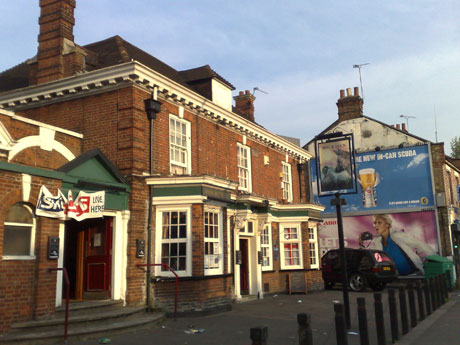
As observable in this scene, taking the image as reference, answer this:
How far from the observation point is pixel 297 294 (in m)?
18.0

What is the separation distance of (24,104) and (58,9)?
3247mm

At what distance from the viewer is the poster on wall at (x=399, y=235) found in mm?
Result: 25594

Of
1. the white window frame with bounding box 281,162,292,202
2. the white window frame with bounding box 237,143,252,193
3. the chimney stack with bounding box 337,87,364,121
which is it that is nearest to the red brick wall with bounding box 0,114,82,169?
the white window frame with bounding box 237,143,252,193

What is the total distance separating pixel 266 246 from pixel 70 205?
943 cm

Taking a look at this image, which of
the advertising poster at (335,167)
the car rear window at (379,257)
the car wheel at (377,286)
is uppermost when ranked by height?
the advertising poster at (335,167)

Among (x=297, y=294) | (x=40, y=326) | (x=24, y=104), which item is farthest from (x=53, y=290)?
(x=297, y=294)

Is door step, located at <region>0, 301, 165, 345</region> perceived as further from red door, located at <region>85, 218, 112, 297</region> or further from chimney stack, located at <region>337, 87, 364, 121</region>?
chimney stack, located at <region>337, 87, 364, 121</region>

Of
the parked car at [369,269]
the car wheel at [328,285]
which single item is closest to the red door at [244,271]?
the parked car at [369,269]

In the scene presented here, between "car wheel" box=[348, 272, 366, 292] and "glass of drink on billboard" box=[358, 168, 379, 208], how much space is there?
385 inches

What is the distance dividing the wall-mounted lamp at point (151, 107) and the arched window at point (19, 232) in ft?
16.2

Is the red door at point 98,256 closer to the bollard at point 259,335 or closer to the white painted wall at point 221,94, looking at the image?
the white painted wall at point 221,94

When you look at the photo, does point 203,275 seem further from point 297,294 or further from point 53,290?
point 297,294

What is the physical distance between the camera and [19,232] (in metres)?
9.16

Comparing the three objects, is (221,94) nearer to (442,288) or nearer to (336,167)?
(336,167)
